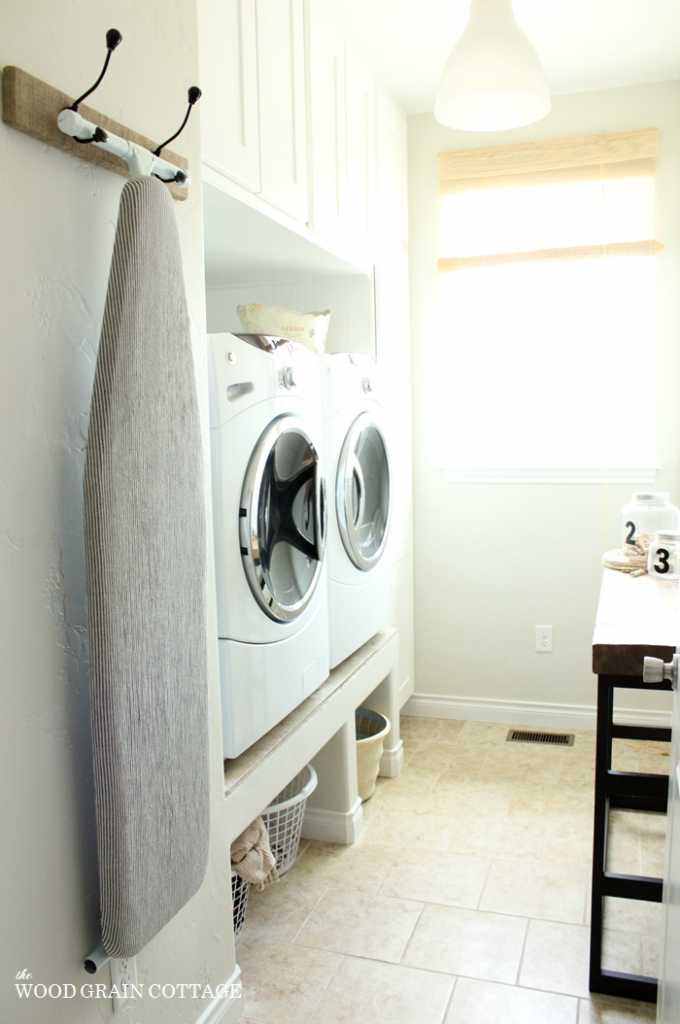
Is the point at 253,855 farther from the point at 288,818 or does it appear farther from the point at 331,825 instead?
the point at 331,825

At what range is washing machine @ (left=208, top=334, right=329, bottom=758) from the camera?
1.66m

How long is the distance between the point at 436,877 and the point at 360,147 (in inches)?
89.3

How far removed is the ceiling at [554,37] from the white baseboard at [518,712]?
8.01 feet

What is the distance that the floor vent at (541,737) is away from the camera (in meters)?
3.19

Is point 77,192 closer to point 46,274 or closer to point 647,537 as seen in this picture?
point 46,274

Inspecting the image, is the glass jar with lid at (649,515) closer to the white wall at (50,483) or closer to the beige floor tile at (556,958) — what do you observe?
the beige floor tile at (556,958)

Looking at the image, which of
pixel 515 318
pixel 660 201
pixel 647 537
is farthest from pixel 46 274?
pixel 660 201

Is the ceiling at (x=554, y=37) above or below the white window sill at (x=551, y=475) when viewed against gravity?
above

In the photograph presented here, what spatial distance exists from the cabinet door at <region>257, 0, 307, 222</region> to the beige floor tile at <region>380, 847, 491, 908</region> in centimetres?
183

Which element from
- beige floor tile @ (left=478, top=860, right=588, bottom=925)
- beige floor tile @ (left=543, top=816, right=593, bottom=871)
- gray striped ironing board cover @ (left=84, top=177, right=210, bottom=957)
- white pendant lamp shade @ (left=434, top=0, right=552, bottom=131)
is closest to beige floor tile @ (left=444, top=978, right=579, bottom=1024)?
beige floor tile @ (left=478, top=860, right=588, bottom=925)

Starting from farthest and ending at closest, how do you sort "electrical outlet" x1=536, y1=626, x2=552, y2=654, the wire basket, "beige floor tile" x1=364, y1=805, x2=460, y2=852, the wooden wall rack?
"electrical outlet" x1=536, y1=626, x2=552, y2=654 < "beige floor tile" x1=364, y1=805, x2=460, y2=852 < the wire basket < the wooden wall rack

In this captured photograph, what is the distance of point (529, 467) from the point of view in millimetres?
3299

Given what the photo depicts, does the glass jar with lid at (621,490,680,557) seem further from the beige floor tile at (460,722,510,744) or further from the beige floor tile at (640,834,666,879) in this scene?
the beige floor tile at (460,722,510,744)

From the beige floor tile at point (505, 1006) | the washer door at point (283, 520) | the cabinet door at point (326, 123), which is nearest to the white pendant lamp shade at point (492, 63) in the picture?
the cabinet door at point (326, 123)
